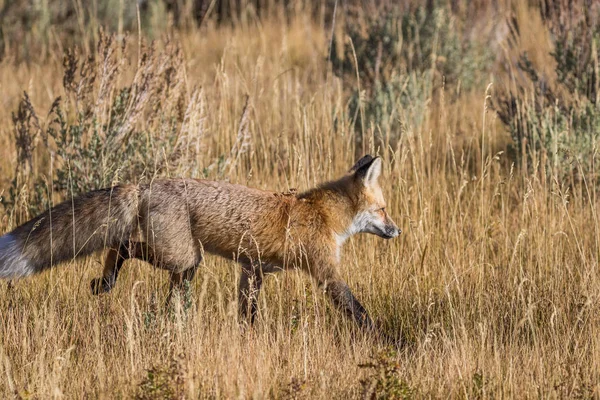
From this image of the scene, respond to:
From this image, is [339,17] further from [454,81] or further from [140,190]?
[140,190]

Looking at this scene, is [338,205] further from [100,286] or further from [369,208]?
[100,286]

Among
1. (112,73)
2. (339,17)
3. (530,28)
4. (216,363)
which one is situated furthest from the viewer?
(339,17)

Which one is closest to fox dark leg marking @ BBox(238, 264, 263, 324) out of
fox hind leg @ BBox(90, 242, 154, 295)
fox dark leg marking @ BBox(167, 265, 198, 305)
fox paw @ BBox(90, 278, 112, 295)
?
fox dark leg marking @ BBox(167, 265, 198, 305)

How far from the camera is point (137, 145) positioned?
23.8 ft

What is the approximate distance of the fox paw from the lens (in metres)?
5.29

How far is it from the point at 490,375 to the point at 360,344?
0.93 metres

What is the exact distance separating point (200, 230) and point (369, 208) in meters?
1.41

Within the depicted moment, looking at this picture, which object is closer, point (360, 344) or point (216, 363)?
point (216, 363)

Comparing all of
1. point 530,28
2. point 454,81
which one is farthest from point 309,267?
point 530,28

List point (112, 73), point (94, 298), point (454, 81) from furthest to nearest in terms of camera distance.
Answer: point (454, 81) → point (112, 73) → point (94, 298)

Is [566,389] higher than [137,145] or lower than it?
lower

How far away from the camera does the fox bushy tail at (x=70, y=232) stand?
15.9 ft

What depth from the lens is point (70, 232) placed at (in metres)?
4.95

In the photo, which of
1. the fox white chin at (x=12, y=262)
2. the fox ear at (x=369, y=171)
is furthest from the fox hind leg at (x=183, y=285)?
the fox ear at (x=369, y=171)
